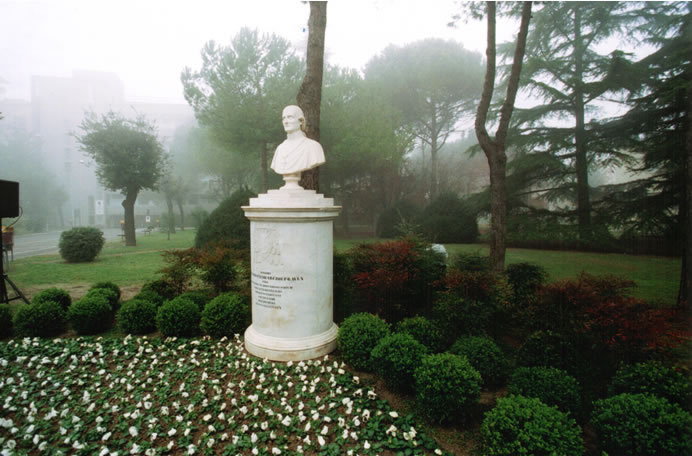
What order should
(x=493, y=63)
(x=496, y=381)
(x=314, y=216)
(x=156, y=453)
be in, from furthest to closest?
1. (x=493, y=63)
2. (x=314, y=216)
3. (x=496, y=381)
4. (x=156, y=453)

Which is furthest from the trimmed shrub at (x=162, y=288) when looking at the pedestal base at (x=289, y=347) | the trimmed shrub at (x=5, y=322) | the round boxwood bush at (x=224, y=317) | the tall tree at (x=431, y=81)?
the tall tree at (x=431, y=81)

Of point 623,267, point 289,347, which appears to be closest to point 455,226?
point 623,267

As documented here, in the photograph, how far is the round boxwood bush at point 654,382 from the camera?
235cm

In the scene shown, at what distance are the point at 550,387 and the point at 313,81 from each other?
18.1 feet

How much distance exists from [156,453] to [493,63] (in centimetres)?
704

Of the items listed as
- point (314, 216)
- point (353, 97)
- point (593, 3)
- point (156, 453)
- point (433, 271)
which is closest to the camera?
point (156, 453)

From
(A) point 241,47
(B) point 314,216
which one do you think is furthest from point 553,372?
(A) point 241,47

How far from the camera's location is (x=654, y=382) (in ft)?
8.02

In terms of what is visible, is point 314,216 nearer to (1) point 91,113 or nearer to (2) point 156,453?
(2) point 156,453

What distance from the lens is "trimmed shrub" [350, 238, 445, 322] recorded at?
454cm

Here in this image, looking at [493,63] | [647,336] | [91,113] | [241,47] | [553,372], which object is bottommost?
[553,372]

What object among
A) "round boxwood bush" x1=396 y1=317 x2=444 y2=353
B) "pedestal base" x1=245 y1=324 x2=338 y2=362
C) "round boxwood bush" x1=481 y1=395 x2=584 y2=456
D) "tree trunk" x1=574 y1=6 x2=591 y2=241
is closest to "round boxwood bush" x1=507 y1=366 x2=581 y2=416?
"round boxwood bush" x1=481 y1=395 x2=584 y2=456

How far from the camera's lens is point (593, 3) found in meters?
10.6

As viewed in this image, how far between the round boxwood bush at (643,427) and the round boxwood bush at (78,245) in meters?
12.9
